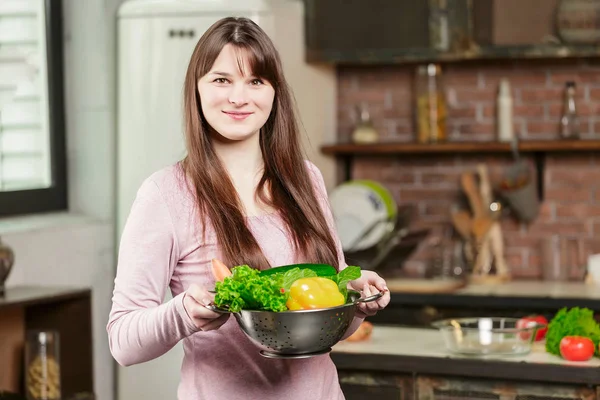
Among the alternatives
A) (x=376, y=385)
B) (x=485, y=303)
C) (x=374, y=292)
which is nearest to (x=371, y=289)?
(x=374, y=292)

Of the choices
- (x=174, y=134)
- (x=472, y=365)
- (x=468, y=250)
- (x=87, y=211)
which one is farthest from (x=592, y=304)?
(x=87, y=211)

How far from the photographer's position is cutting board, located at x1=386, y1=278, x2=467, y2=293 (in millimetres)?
4023

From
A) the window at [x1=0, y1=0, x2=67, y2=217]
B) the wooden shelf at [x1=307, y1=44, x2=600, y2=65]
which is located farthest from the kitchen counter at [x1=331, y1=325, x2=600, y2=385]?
the wooden shelf at [x1=307, y1=44, x2=600, y2=65]

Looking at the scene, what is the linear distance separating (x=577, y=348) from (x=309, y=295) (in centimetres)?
130

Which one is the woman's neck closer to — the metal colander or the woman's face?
the woman's face

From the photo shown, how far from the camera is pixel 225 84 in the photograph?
1.69m

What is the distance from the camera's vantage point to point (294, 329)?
155cm

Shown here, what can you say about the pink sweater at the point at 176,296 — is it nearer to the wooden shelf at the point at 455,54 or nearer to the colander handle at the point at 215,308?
the colander handle at the point at 215,308

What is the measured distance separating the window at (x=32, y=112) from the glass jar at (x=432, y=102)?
1.60 meters

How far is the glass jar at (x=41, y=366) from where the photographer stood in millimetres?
3186

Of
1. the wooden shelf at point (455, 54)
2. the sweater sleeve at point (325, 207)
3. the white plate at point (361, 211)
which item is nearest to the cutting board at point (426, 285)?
the white plate at point (361, 211)

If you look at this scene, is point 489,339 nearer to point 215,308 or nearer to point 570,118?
point 215,308

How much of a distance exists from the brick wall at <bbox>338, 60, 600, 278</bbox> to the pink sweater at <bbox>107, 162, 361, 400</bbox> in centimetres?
285

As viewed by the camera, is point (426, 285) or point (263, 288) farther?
point (426, 285)
